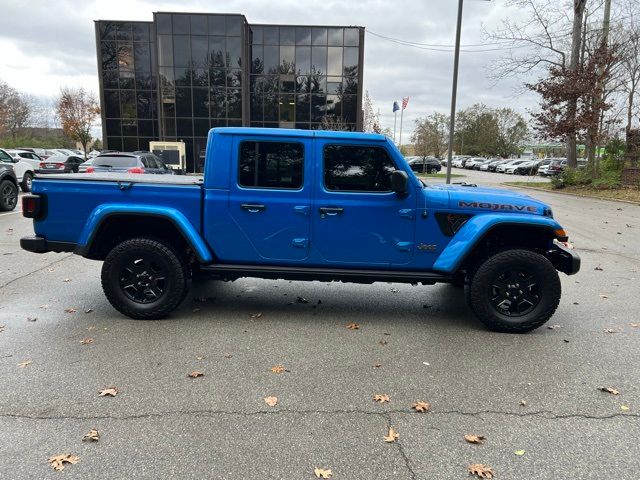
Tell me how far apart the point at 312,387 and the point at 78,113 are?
52.0 meters

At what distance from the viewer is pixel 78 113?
48.0 metres

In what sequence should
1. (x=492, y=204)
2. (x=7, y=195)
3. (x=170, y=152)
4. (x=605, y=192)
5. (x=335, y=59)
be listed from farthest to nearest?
(x=335, y=59) → (x=170, y=152) → (x=605, y=192) → (x=7, y=195) → (x=492, y=204)

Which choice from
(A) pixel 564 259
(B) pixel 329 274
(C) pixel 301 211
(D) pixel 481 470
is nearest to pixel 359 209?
(C) pixel 301 211

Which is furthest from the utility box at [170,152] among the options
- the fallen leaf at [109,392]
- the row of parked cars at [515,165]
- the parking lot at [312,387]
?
the fallen leaf at [109,392]

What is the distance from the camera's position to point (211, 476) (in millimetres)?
2627

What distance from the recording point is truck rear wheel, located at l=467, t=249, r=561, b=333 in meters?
4.68

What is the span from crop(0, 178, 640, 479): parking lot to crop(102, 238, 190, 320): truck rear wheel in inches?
7.4

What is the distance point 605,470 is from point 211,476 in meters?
2.17

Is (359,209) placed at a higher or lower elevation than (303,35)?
lower

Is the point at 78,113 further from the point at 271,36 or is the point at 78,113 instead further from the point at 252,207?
the point at 252,207

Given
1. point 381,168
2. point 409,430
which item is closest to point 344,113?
point 381,168

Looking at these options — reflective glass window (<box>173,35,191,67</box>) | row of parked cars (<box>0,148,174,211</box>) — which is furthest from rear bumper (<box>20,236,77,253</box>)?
reflective glass window (<box>173,35,191,67</box>)

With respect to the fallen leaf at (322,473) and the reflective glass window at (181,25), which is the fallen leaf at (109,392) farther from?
the reflective glass window at (181,25)

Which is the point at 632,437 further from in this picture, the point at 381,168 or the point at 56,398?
the point at 56,398
